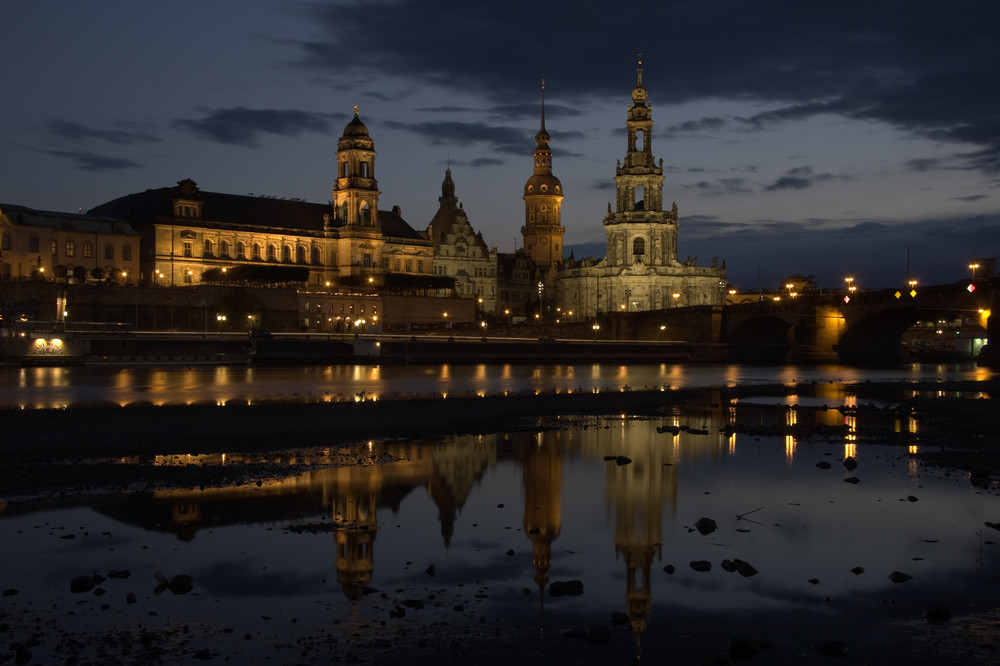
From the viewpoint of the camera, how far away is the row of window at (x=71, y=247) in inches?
3797

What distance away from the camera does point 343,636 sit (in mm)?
11508

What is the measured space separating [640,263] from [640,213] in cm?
794

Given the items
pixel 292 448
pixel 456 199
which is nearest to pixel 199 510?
pixel 292 448

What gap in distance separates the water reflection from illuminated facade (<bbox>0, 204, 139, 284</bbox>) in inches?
3176

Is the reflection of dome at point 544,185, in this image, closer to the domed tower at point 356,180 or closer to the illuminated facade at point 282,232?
the illuminated facade at point 282,232

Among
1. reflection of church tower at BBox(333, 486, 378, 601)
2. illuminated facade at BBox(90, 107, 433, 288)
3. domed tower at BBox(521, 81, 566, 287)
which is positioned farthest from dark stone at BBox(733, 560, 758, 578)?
domed tower at BBox(521, 81, 566, 287)

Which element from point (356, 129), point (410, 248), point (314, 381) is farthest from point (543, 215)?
point (314, 381)

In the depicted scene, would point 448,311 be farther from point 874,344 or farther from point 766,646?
point 766,646

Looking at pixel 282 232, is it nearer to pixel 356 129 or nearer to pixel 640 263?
pixel 356 129

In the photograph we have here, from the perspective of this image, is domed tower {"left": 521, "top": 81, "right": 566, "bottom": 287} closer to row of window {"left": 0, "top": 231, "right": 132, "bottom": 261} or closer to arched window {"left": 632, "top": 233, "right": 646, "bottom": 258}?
arched window {"left": 632, "top": 233, "right": 646, "bottom": 258}

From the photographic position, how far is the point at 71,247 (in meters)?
102

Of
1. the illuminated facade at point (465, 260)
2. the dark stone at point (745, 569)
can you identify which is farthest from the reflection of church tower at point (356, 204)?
the dark stone at point (745, 569)

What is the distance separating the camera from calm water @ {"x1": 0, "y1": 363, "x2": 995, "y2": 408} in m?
46.6

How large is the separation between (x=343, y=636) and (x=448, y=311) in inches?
4676
